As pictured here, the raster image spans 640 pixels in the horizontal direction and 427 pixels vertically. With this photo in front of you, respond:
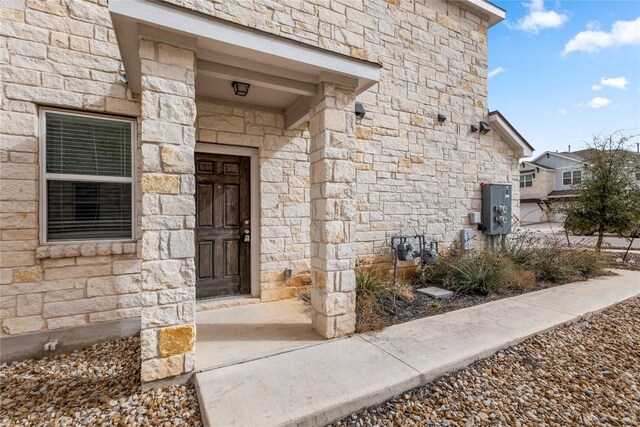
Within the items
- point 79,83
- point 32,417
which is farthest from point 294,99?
point 32,417

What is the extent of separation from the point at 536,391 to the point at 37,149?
204 inches

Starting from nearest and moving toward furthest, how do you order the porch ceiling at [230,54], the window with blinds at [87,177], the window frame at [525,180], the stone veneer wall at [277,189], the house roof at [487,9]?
the porch ceiling at [230,54]
the window with blinds at [87,177]
the stone veneer wall at [277,189]
the house roof at [487,9]
the window frame at [525,180]

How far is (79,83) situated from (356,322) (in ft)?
13.3

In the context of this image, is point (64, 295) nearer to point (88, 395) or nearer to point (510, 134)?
point (88, 395)

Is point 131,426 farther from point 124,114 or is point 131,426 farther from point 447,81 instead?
point 447,81

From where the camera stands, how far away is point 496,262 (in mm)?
4977

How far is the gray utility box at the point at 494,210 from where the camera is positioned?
19.8 feet

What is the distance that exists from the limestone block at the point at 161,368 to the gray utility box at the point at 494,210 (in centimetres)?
616

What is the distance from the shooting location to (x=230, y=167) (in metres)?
4.07

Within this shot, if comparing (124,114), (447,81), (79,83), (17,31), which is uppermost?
(447,81)

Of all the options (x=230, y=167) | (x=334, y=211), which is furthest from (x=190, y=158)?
(x=230, y=167)

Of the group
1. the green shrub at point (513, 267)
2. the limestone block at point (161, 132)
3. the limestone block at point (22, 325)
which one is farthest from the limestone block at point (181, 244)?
the green shrub at point (513, 267)

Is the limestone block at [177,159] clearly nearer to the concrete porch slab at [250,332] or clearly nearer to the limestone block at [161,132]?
the limestone block at [161,132]

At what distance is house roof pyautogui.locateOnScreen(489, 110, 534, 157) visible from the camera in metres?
6.18
